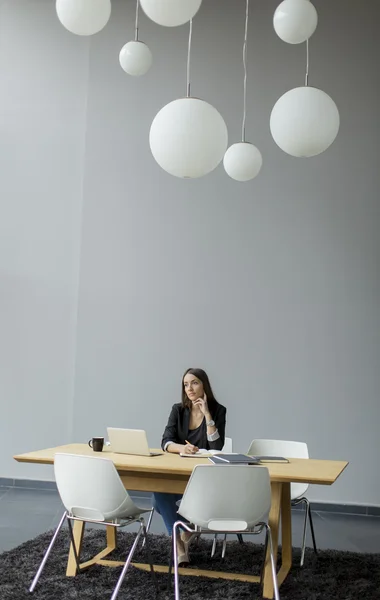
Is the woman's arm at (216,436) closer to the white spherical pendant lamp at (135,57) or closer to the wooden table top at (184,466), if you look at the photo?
the wooden table top at (184,466)

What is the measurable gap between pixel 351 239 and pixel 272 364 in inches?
51.3

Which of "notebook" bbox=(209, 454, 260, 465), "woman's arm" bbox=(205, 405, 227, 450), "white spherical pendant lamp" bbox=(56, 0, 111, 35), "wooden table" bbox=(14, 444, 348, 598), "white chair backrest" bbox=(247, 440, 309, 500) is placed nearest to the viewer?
"white spherical pendant lamp" bbox=(56, 0, 111, 35)

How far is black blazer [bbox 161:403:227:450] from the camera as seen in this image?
4113mm

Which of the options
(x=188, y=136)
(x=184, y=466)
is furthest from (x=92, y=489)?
(x=188, y=136)

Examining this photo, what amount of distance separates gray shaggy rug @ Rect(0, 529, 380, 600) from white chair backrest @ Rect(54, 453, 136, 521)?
0.44 m

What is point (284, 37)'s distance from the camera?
2998mm

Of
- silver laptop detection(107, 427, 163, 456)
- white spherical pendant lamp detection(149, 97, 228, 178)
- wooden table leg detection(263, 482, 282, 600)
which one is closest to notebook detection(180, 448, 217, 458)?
silver laptop detection(107, 427, 163, 456)

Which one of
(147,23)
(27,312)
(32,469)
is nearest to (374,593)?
Answer: (32,469)

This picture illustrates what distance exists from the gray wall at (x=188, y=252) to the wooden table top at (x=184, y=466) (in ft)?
7.02

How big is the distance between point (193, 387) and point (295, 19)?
2200mm

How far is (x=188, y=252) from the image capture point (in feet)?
19.8

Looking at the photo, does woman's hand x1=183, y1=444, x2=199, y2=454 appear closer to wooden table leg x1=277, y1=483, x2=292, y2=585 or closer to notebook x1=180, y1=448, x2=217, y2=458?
notebook x1=180, y1=448, x2=217, y2=458

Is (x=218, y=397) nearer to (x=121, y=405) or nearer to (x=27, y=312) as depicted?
(x=121, y=405)

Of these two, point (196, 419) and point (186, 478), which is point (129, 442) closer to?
point (186, 478)
